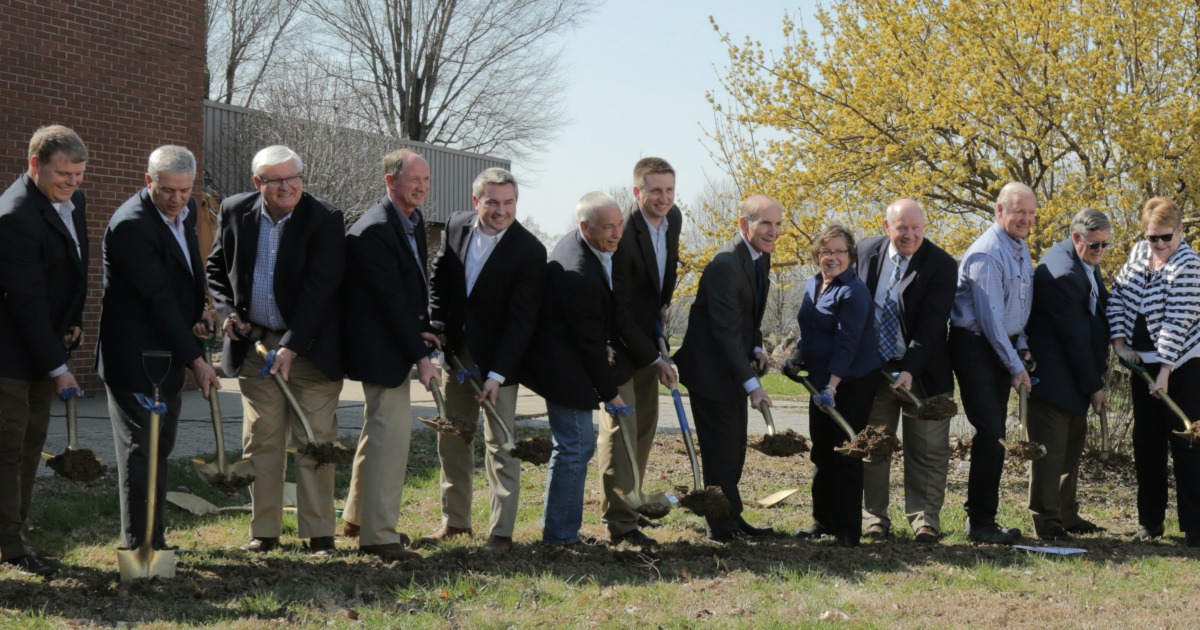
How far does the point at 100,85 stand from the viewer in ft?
40.0

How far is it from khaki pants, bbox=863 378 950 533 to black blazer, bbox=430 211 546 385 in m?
Result: 2.26

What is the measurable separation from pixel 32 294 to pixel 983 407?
16.6 feet

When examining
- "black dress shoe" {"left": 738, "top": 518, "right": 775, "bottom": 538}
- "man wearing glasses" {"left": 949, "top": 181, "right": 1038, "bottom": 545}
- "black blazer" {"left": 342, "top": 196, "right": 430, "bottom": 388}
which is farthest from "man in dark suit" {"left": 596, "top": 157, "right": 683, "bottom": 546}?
"man wearing glasses" {"left": 949, "top": 181, "right": 1038, "bottom": 545}

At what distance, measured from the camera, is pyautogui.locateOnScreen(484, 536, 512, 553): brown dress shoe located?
6199 mm

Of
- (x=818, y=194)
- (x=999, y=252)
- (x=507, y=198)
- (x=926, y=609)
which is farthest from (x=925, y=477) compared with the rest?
(x=818, y=194)

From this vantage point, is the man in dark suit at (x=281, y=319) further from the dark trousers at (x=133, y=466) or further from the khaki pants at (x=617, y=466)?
the khaki pants at (x=617, y=466)

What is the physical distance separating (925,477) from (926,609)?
2.02 metres

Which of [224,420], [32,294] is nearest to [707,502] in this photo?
[32,294]

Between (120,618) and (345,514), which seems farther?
(345,514)

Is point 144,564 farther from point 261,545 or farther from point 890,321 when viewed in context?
point 890,321

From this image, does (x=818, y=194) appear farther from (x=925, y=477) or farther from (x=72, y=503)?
(x=72, y=503)

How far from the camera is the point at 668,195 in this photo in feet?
22.7

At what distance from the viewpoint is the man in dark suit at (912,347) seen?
6852 mm

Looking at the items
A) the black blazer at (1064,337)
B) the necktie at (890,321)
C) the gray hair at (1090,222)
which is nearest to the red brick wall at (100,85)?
the necktie at (890,321)
